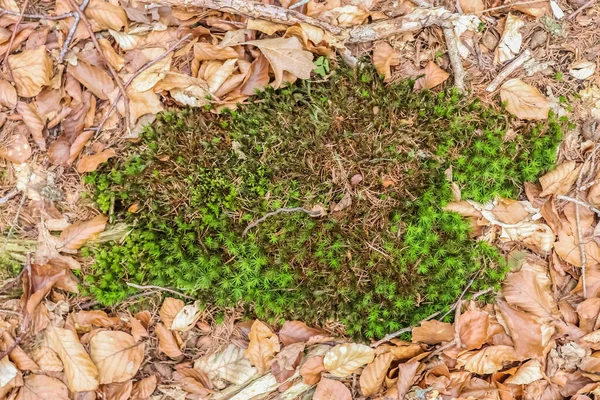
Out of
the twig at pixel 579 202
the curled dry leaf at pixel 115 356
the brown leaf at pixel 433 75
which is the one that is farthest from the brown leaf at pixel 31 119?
the twig at pixel 579 202

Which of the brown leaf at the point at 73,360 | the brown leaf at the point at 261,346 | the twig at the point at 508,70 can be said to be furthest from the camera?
the twig at the point at 508,70

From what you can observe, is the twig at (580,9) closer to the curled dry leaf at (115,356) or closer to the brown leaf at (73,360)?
the curled dry leaf at (115,356)

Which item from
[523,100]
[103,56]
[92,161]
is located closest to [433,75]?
[523,100]

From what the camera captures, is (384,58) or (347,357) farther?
(384,58)

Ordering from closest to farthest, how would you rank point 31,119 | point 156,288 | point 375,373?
point 375,373
point 31,119
point 156,288

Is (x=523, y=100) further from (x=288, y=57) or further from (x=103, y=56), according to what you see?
(x=103, y=56)

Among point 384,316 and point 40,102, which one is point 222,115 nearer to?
point 40,102

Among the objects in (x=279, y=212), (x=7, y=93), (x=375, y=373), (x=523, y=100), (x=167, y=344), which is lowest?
(x=375, y=373)
